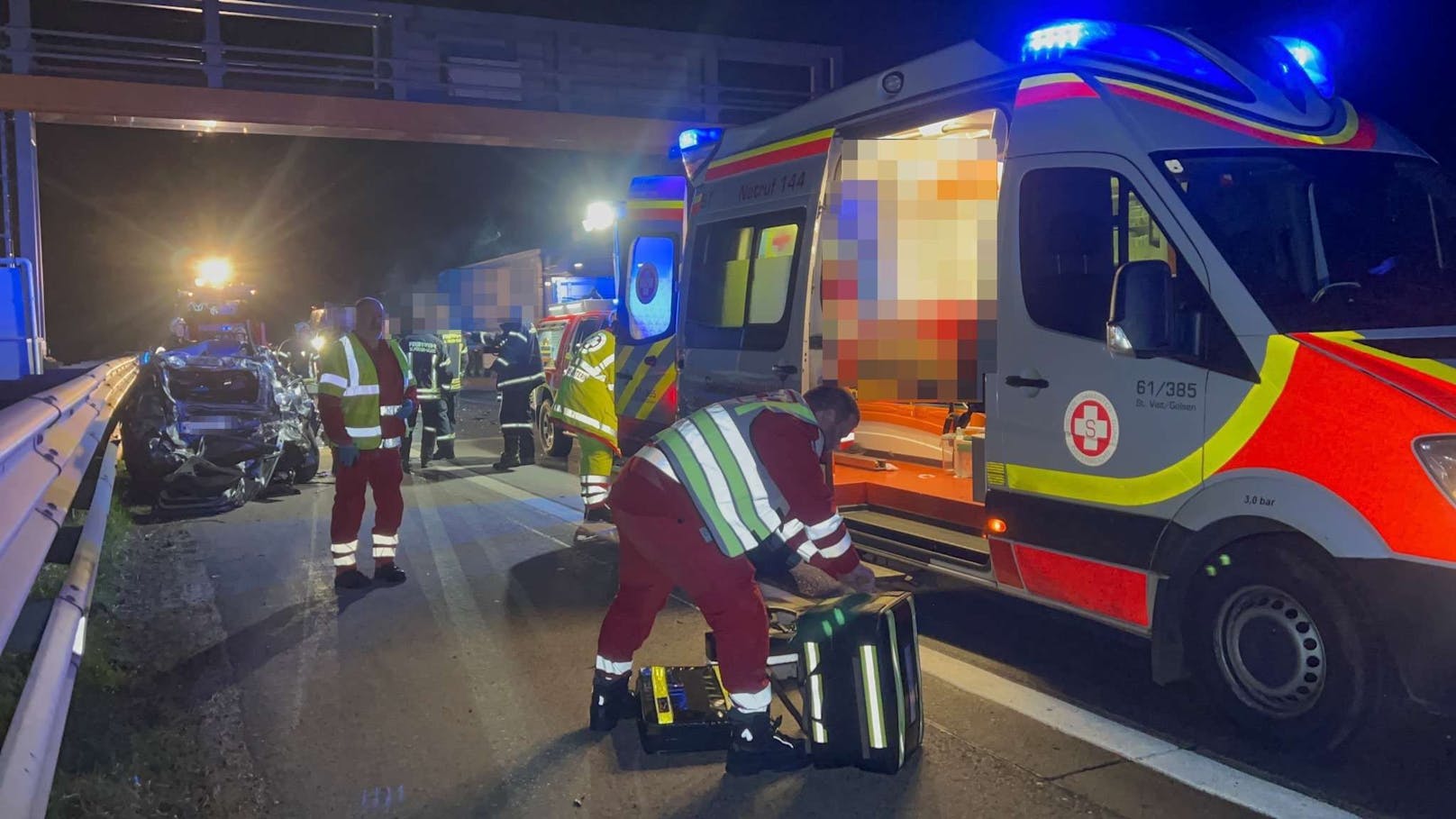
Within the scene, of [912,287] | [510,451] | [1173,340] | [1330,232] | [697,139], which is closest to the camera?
[1173,340]

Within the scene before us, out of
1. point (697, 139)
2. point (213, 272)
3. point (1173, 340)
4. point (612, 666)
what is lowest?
point (612, 666)

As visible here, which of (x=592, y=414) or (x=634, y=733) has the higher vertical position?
(x=592, y=414)

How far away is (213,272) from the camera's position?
97.2 ft

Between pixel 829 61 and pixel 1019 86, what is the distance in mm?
14899

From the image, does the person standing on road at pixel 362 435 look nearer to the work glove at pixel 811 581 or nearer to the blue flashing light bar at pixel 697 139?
the blue flashing light bar at pixel 697 139

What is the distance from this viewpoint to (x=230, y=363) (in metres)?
10.1

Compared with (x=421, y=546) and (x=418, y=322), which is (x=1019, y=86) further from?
(x=418, y=322)

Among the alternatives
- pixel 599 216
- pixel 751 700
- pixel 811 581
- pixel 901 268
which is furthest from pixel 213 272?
pixel 751 700

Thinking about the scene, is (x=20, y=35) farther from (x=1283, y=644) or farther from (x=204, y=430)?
(x=1283, y=644)

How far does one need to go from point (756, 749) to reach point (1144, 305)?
2138 mm

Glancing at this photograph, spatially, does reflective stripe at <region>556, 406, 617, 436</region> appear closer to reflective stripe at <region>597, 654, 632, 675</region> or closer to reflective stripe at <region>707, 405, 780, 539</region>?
reflective stripe at <region>597, 654, 632, 675</region>

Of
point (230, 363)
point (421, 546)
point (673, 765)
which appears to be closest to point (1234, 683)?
point (673, 765)

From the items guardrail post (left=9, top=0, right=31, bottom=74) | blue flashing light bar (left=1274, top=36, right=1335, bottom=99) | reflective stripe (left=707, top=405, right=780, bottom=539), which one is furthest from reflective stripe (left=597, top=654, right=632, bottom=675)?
guardrail post (left=9, top=0, right=31, bottom=74)

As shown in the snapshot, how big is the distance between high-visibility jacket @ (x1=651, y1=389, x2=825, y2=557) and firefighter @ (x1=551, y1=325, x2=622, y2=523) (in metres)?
4.22
